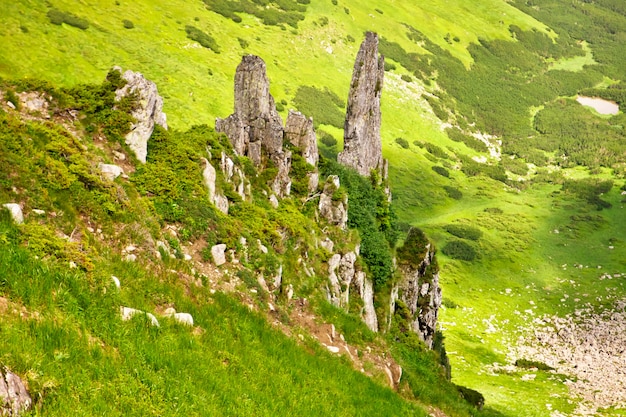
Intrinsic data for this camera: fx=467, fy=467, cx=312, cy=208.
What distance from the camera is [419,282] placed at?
38031 mm

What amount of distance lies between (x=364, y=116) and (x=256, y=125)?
99.7 feet

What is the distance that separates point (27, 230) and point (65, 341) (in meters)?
3.37

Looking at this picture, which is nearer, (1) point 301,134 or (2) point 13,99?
(2) point 13,99

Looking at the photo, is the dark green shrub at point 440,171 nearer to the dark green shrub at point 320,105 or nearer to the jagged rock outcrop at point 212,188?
the dark green shrub at point 320,105

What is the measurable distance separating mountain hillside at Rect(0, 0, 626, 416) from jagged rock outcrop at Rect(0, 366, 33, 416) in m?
A: 0.43

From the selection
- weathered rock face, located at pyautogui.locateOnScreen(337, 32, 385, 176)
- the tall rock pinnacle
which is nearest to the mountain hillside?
the tall rock pinnacle

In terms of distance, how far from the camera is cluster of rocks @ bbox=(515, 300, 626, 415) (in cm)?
5550

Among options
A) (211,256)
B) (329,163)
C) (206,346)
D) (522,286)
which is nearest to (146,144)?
(211,256)

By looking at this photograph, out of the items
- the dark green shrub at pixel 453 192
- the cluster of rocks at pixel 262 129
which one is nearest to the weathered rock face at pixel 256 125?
the cluster of rocks at pixel 262 129

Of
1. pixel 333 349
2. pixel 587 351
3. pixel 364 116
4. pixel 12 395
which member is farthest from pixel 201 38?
pixel 12 395

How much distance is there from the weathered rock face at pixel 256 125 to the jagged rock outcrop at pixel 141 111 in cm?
586

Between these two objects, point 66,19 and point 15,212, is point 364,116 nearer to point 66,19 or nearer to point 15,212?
point 15,212

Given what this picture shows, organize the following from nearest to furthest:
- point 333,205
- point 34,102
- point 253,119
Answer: point 34,102 < point 333,205 < point 253,119

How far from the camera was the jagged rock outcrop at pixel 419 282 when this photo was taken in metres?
36.3
